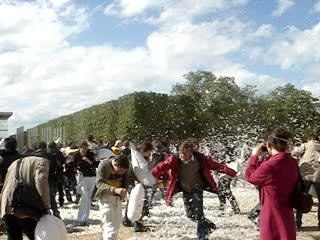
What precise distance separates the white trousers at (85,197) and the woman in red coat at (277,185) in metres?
6.37

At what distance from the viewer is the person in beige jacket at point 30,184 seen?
6.63 m

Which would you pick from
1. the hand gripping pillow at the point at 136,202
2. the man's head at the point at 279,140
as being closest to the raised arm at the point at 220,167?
the hand gripping pillow at the point at 136,202

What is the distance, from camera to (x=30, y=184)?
6770 millimetres

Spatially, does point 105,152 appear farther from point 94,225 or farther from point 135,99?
point 135,99

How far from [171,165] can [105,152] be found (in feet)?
11.7

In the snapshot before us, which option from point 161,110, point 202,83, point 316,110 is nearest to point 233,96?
point 202,83

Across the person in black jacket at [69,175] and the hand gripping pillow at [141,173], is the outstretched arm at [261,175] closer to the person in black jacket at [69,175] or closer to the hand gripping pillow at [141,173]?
the hand gripping pillow at [141,173]

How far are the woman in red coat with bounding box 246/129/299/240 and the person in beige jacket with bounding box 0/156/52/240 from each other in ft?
8.05

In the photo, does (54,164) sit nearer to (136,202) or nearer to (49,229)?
(136,202)

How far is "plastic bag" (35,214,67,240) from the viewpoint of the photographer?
656 cm

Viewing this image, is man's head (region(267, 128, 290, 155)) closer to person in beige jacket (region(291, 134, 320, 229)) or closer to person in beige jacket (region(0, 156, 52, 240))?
person in beige jacket (region(0, 156, 52, 240))

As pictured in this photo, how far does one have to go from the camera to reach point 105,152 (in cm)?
1288

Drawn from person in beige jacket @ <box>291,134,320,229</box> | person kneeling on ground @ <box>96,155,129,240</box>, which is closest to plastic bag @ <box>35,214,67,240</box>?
person kneeling on ground @ <box>96,155,129,240</box>

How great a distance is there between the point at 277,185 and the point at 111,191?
2545 millimetres
